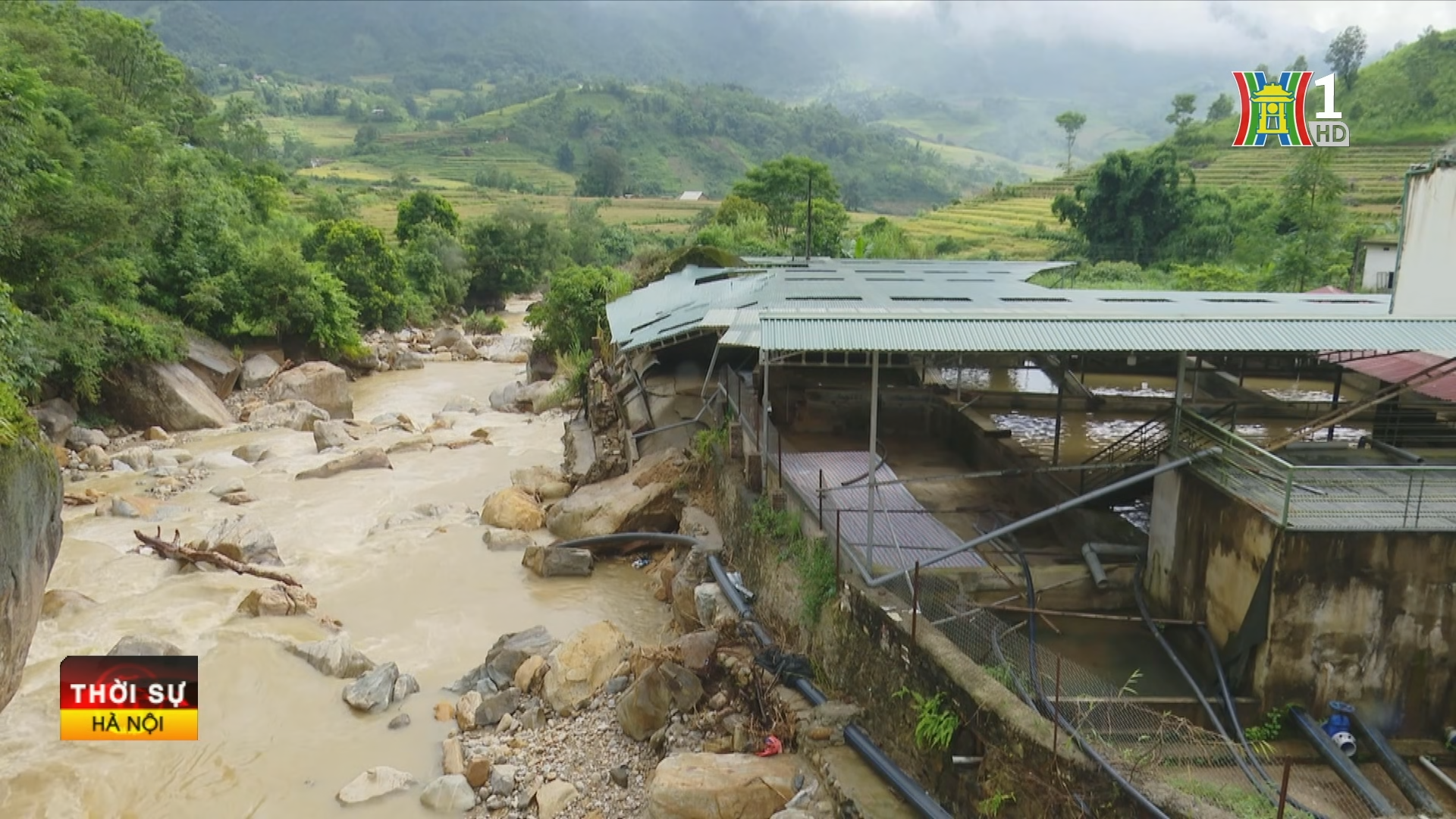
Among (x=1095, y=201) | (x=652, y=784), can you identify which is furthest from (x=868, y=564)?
(x=1095, y=201)

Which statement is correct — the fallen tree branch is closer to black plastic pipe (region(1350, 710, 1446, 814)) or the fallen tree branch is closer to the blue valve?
the blue valve

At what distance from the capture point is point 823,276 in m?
14.8

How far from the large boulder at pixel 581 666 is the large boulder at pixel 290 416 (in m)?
14.6

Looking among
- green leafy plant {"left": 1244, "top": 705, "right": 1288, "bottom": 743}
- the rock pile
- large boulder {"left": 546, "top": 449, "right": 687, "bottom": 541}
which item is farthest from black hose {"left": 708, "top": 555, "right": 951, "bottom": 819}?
large boulder {"left": 546, "top": 449, "right": 687, "bottom": 541}

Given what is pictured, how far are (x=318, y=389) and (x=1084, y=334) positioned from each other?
22.3 meters

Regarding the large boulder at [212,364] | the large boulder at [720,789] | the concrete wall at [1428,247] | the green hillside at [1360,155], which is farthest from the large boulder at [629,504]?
the green hillside at [1360,155]

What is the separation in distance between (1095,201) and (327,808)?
3563 cm

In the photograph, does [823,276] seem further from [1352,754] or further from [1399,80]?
[1399,80]

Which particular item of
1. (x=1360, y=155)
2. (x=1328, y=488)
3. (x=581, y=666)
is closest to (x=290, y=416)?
(x=581, y=666)

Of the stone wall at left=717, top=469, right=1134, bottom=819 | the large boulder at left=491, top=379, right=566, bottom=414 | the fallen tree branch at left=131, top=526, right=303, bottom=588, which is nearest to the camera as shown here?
the stone wall at left=717, top=469, right=1134, bottom=819

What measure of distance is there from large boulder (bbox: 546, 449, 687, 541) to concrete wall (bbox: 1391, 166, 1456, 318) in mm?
10200

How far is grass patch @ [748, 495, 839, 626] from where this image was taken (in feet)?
27.2

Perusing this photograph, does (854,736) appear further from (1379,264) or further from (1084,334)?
(1379,264)

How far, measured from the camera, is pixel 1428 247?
1151 cm
